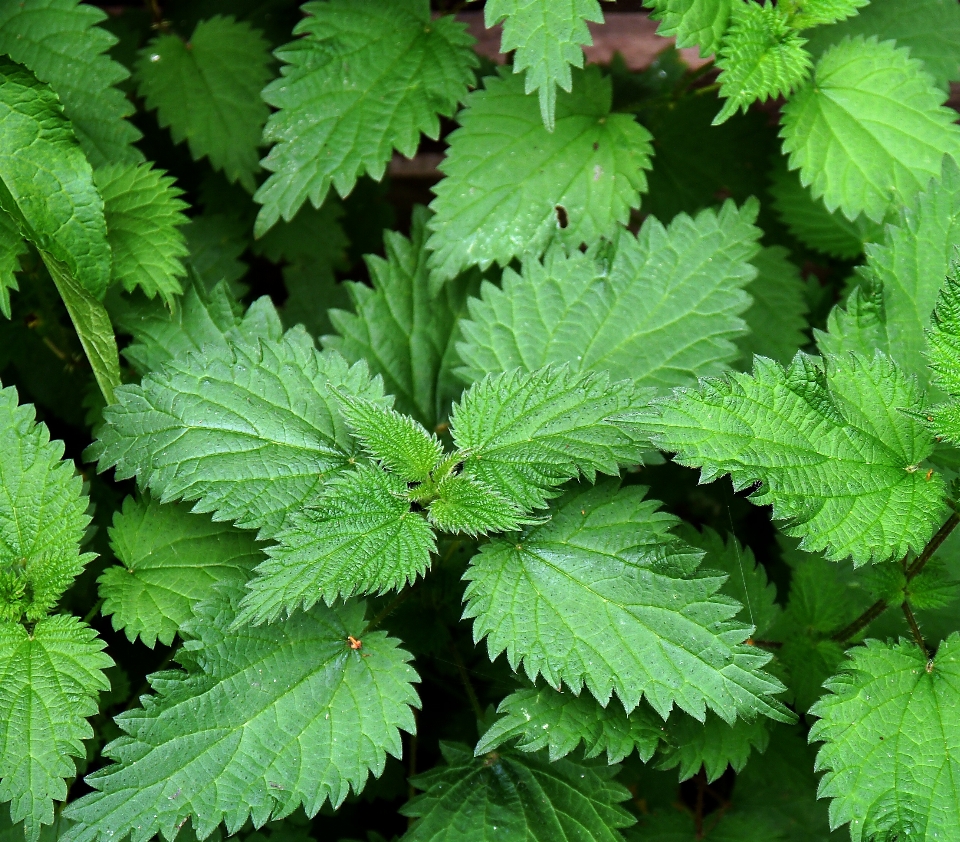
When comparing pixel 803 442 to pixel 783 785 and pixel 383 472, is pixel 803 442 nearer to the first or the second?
pixel 383 472

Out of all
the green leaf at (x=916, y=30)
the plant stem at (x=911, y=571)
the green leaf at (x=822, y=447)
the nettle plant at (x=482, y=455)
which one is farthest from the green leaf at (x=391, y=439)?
the green leaf at (x=916, y=30)

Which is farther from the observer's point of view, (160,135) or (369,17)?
(160,135)

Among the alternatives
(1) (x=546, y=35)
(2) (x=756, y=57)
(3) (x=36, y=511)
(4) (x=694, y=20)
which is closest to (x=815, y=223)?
(2) (x=756, y=57)

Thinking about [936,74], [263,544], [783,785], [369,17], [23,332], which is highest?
[369,17]

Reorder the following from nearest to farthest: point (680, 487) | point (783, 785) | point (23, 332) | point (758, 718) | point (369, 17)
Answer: point (758, 718) < point (783, 785) < point (369, 17) < point (23, 332) < point (680, 487)

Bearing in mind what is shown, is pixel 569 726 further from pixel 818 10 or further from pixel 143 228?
pixel 818 10

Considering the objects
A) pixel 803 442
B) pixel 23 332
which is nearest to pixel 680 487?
pixel 803 442

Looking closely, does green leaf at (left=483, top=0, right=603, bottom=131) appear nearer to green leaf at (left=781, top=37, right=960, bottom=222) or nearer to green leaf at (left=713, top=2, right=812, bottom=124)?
green leaf at (left=713, top=2, right=812, bottom=124)

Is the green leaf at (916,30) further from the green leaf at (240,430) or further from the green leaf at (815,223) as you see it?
the green leaf at (240,430)
